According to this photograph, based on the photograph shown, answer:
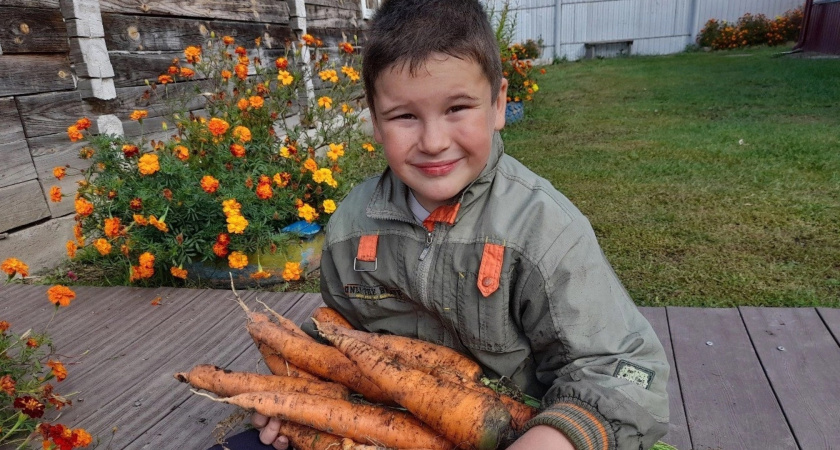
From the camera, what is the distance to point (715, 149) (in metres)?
5.68

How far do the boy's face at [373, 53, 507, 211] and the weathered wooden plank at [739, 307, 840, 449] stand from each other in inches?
57.6

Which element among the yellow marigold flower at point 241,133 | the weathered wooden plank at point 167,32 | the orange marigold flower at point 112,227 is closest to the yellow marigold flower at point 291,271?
the yellow marigold flower at point 241,133

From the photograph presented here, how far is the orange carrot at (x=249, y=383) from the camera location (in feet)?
5.43

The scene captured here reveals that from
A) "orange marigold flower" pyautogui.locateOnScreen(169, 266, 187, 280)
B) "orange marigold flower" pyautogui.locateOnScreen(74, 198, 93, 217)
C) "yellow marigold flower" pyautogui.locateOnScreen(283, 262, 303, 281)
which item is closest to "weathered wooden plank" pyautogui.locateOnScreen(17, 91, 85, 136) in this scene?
"orange marigold flower" pyautogui.locateOnScreen(74, 198, 93, 217)

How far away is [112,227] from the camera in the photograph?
300 cm

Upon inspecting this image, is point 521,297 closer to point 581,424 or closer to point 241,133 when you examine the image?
point 581,424

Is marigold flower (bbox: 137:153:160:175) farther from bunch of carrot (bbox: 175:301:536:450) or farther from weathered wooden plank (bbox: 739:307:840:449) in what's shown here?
weathered wooden plank (bbox: 739:307:840:449)

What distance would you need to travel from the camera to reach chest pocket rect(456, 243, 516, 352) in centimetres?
136

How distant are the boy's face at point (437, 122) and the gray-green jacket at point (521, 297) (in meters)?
0.07

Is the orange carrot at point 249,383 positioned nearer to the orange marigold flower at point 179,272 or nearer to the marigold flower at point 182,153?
the orange marigold flower at point 179,272

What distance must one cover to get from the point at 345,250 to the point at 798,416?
162 cm

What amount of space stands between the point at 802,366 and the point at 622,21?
1658 cm

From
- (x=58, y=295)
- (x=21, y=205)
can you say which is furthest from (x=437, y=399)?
(x=21, y=205)

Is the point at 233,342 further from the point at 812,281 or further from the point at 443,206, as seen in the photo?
the point at 812,281
